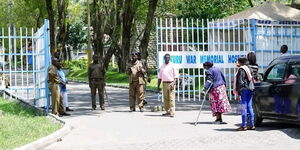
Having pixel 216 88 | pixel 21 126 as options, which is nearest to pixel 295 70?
pixel 216 88

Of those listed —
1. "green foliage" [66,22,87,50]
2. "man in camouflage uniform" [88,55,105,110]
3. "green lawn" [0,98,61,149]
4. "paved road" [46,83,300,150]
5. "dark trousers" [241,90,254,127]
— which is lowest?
"paved road" [46,83,300,150]

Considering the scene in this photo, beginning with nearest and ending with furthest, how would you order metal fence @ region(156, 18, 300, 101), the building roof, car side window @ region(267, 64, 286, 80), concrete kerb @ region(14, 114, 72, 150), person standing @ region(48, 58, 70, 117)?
concrete kerb @ region(14, 114, 72, 150) < car side window @ region(267, 64, 286, 80) < person standing @ region(48, 58, 70, 117) < metal fence @ region(156, 18, 300, 101) < the building roof

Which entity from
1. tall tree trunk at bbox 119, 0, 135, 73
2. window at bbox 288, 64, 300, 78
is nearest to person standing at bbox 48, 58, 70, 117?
window at bbox 288, 64, 300, 78

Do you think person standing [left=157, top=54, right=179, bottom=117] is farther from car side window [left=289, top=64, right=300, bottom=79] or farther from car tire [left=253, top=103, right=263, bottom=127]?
car side window [left=289, top=64, right=300, bottom=79]

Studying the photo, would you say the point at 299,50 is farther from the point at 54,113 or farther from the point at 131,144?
the point at 131,144

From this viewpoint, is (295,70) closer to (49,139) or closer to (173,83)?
(173,83)

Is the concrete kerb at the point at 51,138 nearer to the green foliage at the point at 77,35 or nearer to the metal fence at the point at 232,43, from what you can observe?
the metal fence at the point at 232,43

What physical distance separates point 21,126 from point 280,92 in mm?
5761

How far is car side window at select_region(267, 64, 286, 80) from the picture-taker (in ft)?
41.3

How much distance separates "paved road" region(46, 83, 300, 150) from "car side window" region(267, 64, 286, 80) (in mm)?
1133

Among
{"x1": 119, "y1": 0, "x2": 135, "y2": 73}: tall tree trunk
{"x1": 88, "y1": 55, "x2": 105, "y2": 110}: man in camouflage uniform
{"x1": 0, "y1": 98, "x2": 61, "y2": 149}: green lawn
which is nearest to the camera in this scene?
{"x1": 0, "y1": 98, "x2": 61, "y2": 149}: green lawn

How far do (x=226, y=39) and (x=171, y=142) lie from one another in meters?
10.7

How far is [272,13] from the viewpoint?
2225 centimetres

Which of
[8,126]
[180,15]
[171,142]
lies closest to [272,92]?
[171,142]
